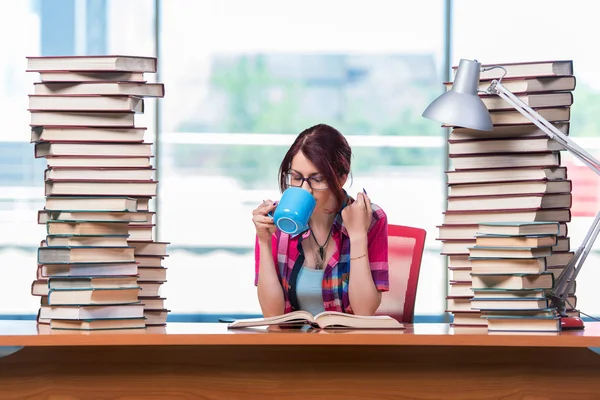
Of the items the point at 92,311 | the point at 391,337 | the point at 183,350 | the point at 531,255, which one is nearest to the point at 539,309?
the point at 531,255

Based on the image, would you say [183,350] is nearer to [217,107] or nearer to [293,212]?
[293,212]

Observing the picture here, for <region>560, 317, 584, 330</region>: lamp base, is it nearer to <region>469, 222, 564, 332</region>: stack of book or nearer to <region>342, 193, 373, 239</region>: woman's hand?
<region>469, 222, 564, 332</region>: stack of book

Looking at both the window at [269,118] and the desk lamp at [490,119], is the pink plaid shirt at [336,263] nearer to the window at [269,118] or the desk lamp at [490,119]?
the desk lamp at [490,119]

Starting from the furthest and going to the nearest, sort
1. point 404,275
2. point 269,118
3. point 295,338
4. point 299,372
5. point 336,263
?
point 269,118
point 404,275
point 336,263
point 299,372
point 295,338

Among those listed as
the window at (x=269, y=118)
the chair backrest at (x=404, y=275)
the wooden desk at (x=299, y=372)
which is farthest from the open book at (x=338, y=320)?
the window at (x=269, y=118)

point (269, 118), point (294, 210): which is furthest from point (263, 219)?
point (269, 118)

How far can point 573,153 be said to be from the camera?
1.88 m

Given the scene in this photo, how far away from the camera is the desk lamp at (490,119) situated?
1863mm

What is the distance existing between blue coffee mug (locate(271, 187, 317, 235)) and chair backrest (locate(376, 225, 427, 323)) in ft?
2.56

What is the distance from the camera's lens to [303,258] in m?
2.26

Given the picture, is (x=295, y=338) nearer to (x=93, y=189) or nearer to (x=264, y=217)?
(x=264, y=217)

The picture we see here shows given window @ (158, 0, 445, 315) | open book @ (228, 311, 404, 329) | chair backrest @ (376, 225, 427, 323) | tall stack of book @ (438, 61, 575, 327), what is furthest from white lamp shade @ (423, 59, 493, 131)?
window @ (158, 0, 445, 315)

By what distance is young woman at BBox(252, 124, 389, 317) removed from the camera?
2076mm

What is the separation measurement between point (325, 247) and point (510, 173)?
525 mm
